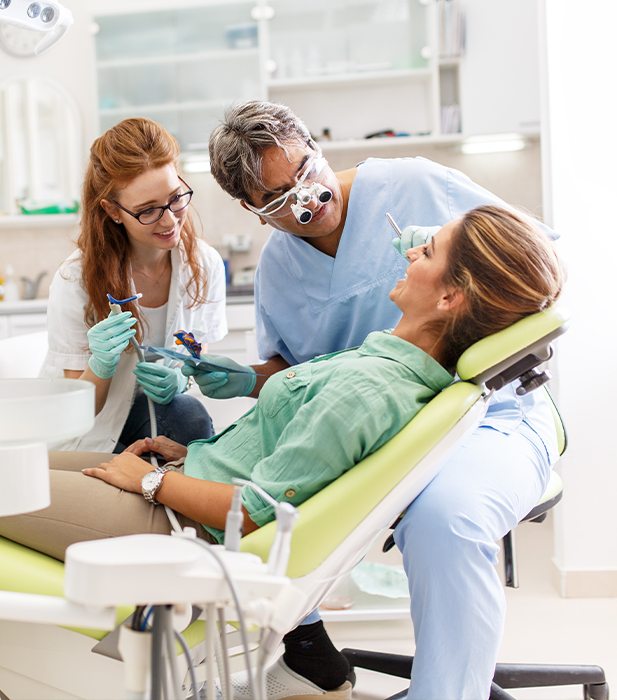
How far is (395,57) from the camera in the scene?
3154mm

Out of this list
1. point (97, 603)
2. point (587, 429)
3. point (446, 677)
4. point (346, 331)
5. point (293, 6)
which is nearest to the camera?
point (97, 603)

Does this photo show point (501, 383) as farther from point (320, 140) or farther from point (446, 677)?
point (320, 140)

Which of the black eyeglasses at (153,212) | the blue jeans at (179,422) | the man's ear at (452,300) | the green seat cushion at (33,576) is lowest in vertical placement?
the green seat cushion at (33,576)

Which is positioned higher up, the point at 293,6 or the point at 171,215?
the point at 293,6

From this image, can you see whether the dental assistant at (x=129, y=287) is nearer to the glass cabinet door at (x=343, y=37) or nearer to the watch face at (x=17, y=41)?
the glass cabinet door at (x=343, y=37)

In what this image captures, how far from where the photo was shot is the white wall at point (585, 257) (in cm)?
182

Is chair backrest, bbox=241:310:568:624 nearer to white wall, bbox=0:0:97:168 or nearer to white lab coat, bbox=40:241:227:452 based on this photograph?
white lab coat, bbox=40:241:227:452

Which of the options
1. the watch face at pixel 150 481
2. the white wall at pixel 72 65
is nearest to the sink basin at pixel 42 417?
the watch face at pixel 150 481

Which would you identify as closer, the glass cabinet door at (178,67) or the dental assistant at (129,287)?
the dental assistant at (129,287)

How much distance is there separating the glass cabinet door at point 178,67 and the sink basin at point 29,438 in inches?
108

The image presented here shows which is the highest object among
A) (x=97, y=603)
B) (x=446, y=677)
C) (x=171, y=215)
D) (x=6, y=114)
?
(x=6, y=114)

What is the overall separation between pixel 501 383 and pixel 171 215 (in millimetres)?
872

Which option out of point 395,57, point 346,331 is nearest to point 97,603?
point 346,331

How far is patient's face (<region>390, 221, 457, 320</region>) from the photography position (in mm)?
1012
